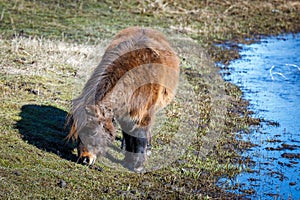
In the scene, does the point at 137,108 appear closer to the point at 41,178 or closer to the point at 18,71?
the point at 41,178

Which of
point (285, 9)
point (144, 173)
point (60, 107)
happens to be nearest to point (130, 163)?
point (144, 173)

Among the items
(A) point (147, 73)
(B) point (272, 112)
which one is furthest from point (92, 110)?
(B) point (272, 112)

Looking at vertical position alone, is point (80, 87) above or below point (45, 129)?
above

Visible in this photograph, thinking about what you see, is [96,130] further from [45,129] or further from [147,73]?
[45,129]

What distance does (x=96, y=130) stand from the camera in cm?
586

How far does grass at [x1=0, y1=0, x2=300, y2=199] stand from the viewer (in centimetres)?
623

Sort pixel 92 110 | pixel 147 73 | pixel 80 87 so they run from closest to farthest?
pixel 92 110 < pixel 147 73 < pixel 80 87

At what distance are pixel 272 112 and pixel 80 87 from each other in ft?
11.6

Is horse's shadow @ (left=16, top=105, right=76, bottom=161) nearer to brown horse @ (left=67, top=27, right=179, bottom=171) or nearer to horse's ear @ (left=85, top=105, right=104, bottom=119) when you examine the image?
brown horse @ (left=67, top=27, right=179, bottom=171)

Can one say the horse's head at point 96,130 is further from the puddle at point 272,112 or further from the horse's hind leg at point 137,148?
the puddle at point 272,112

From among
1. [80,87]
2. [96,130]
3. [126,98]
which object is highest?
[80,87]

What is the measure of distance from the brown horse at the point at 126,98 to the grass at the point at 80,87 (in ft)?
1.25

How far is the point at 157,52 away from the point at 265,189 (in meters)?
2.17

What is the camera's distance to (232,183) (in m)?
6.89
